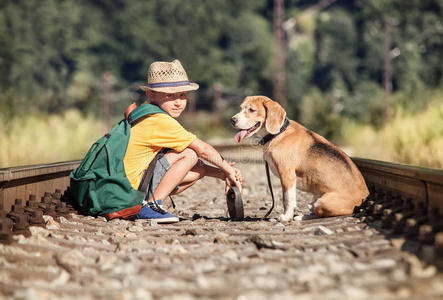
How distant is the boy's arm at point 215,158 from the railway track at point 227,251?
0.46 meters

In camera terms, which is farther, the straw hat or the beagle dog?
the straw hat

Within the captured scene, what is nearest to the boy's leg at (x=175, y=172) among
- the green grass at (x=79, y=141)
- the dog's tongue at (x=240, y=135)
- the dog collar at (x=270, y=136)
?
the dog's tongue at (x=240, y=135)

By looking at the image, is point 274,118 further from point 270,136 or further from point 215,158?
point 215,158

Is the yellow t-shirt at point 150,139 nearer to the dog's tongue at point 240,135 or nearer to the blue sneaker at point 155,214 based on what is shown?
the blue sneaker at point 155,214

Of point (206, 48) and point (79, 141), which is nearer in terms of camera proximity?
point (79, 141)

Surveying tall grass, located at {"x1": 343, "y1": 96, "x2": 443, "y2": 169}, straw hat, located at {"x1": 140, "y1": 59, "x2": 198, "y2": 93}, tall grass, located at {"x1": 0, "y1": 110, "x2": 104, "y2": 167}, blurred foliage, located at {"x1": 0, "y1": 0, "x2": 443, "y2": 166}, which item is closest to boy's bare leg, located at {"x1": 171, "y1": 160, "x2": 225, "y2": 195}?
straw hat, located at {"x1": 140, "y1": 59, "x2": 198, "y2": 93}

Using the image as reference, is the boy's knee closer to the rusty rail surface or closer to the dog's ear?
the dog's ear

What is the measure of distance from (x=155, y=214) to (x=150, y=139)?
0.71 meters

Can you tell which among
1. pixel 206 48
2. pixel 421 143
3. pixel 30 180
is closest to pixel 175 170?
pixel 30 180

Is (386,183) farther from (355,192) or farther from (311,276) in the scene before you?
(311,276)

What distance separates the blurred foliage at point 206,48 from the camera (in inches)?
2295

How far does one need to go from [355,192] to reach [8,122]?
9.33 metres

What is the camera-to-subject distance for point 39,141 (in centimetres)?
1262

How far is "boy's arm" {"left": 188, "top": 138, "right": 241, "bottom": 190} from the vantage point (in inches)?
227
